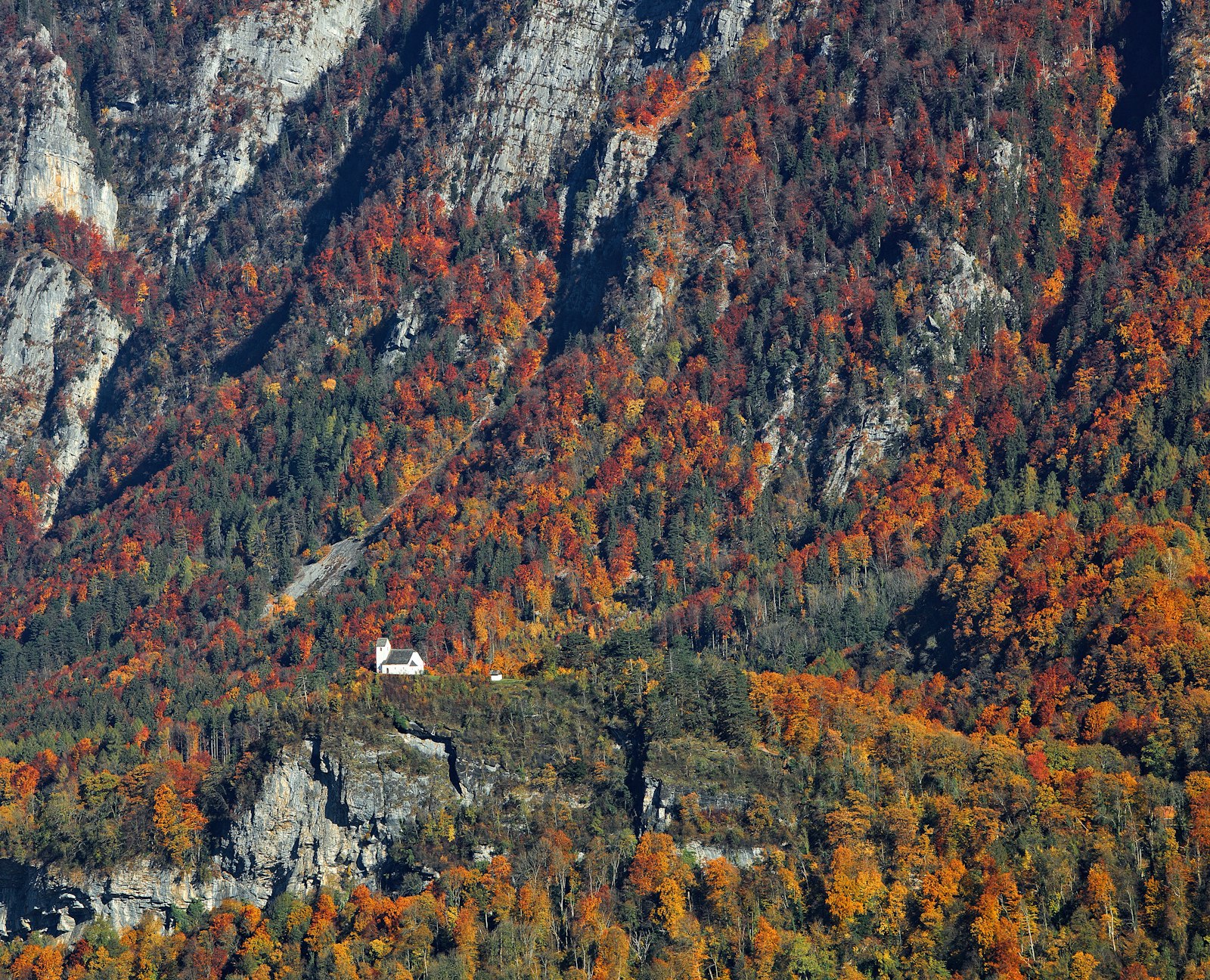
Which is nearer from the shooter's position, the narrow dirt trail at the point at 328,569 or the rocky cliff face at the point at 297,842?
the rocky cliff face at the point at 297,842

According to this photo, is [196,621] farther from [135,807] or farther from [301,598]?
[135,807]

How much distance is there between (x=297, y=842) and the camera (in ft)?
450

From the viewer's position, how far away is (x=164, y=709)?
579 feet

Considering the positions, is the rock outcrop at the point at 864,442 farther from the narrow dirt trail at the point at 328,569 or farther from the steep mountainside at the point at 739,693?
the narrow dirt trail at the point at 328,569

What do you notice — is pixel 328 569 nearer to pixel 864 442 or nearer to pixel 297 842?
pixel 864 442

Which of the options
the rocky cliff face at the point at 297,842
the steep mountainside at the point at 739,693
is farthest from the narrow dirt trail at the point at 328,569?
the rocky cliff face at the point at 297,842

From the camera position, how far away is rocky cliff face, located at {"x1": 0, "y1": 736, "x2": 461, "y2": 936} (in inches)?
5344

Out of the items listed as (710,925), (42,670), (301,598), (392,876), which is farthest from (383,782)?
(42,670)

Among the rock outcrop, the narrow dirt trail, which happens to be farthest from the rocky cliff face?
the rock outcrop

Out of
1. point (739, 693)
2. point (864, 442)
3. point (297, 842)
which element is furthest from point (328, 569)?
point (739, 693)

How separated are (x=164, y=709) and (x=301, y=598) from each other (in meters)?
20.5

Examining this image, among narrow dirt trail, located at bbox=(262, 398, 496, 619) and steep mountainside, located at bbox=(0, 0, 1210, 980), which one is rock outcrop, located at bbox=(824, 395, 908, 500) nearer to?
steep mountainside, located at bbox=(0, 0, 1210, 980)

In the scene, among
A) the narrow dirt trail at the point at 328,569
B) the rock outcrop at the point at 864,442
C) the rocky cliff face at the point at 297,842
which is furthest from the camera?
the narrow dirt trail at the point at 328,569

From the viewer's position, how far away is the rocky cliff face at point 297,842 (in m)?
136
